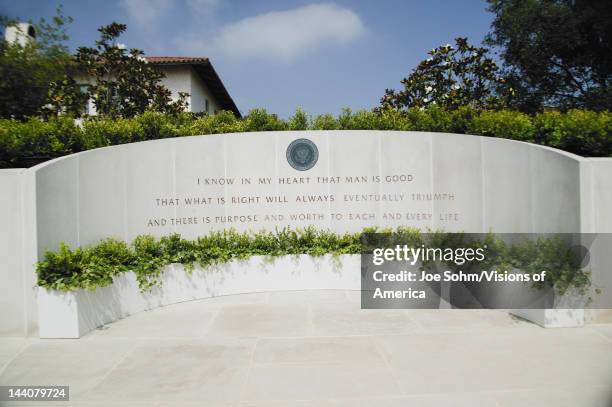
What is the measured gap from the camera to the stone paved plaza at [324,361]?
14.1 feet

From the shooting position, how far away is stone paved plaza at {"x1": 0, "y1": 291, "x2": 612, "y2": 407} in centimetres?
431

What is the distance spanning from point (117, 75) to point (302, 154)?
920 cm

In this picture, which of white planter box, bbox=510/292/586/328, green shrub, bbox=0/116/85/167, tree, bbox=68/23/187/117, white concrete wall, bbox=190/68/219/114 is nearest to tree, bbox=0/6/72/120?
tree, bbox=68/23/187/117

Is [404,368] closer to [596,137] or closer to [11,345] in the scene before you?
[11,345]

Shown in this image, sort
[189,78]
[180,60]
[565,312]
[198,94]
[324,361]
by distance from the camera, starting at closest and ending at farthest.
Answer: [324,361] → [565,312] → [180,60] → [189,78] → [198,94]

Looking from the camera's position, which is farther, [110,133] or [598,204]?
[110,133]

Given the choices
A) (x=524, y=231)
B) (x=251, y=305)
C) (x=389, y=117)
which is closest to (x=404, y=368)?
(x=251, y=305)

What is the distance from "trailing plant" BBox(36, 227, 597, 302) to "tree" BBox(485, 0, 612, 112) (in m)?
16.7

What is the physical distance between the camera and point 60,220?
21.5 feet

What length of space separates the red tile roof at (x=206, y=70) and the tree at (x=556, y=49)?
1511 cm

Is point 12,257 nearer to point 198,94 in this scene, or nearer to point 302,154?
point 302,154

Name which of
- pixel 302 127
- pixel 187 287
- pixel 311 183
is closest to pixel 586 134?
pixel 311 183

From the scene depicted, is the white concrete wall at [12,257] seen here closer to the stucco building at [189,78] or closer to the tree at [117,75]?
the tree at [117,75]

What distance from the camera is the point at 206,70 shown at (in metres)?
23.2
